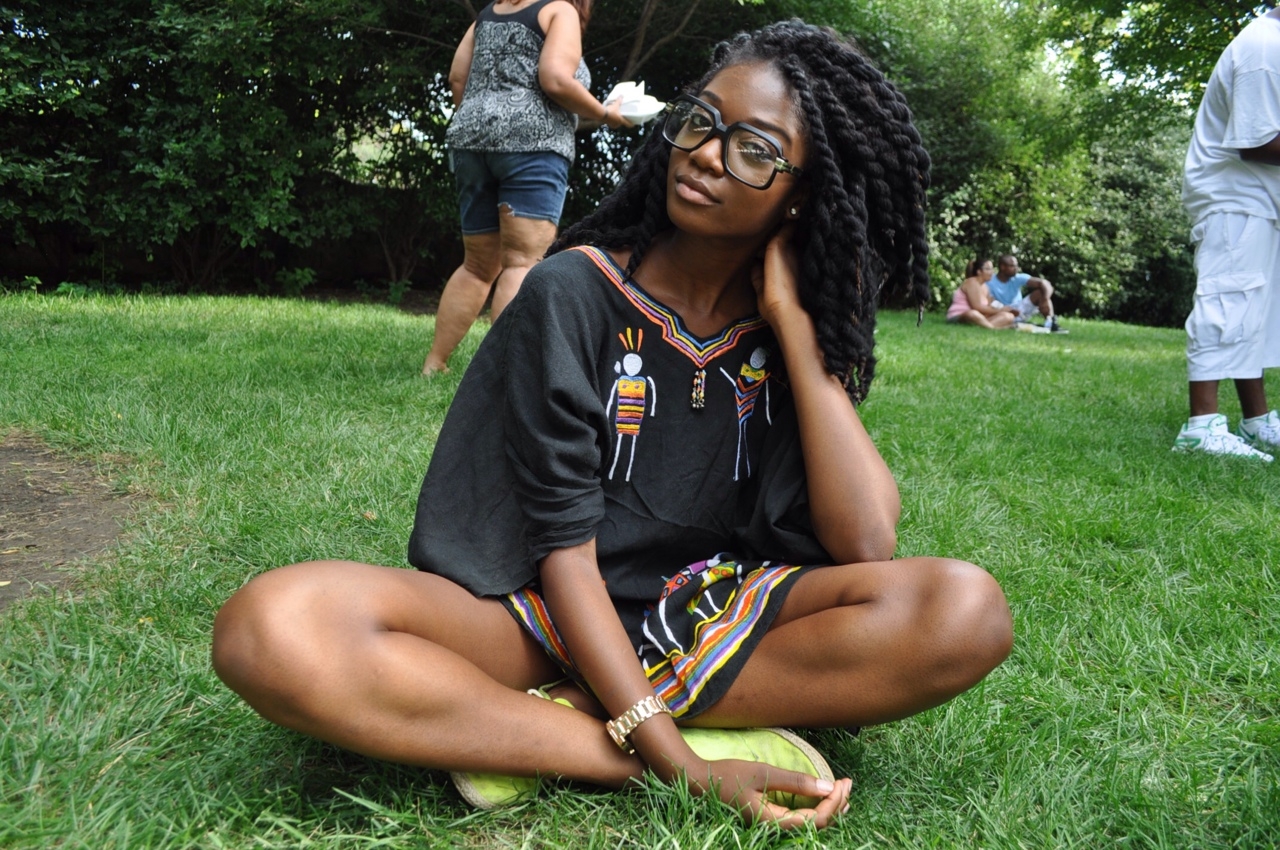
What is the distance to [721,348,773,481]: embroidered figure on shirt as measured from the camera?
2146 millimetres

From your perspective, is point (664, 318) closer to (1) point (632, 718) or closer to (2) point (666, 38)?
(1) point (632, 718)

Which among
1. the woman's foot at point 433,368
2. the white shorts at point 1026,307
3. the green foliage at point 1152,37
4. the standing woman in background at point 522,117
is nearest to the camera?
the standing woman in background at point 522,117

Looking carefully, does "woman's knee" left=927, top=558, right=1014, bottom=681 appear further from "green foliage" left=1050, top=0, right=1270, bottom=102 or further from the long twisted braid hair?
"green foliage" left=1050, top=0, right=1270, bottom=102

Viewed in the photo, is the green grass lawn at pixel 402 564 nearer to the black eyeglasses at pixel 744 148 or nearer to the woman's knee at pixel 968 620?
the woman's knee at pixel 968 620

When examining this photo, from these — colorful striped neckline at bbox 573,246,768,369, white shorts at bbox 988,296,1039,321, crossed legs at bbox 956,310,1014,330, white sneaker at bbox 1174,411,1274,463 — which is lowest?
crossed legs at bbox 956,310,1014,330

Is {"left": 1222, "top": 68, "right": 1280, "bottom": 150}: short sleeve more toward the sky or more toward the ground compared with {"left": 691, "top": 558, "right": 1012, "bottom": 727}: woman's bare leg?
more toward the sky

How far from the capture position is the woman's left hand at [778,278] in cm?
208

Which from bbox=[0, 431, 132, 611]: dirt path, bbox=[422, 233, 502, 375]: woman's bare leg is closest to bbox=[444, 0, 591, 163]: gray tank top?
bbox=[422, 233, 502, 375]: woman's bare leg

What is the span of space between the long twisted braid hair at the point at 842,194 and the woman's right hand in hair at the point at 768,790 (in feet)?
2.59

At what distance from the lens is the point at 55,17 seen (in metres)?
7.94

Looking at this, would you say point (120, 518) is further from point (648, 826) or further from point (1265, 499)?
point (1265, 499)

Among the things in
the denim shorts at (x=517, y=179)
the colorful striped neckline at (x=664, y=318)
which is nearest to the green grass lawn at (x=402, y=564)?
the colorful striped neckline at (x=664, y=318)

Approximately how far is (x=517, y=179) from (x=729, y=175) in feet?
9.15

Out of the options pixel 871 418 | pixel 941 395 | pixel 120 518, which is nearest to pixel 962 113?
pixel 941 395
